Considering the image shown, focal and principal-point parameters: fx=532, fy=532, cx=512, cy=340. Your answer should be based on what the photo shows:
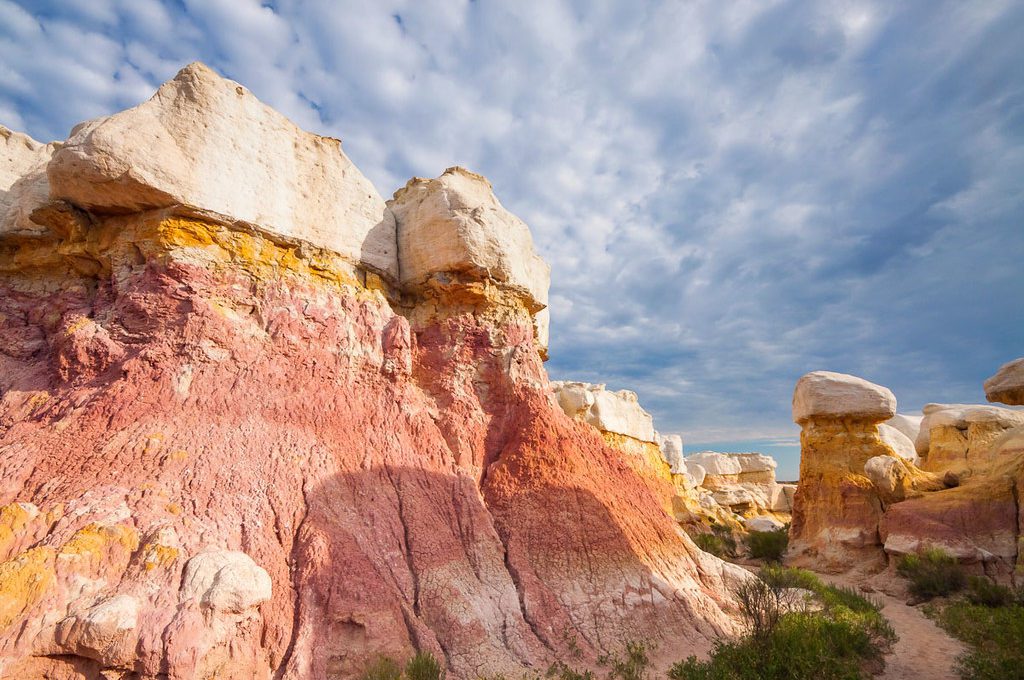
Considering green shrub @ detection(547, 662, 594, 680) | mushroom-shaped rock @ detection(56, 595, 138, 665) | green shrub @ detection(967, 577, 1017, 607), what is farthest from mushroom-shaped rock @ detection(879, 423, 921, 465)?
mushroom-shaped rock @ detection(56, 595, 138, 665)

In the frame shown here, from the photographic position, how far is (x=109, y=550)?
19.9ft

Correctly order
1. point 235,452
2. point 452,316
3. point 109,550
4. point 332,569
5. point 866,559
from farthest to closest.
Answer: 1. point 866,559
2. point 452,316
3. point 235,452
4. point 332,569
5. point 109,550

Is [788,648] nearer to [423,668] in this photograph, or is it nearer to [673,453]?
[423,668]

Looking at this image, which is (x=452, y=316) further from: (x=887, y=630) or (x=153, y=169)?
(x=887, y=630)

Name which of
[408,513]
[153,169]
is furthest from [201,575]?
[153,169]

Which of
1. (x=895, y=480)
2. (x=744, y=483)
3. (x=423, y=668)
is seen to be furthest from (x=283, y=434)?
(x=744, y=483)

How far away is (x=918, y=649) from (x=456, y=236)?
1233cm

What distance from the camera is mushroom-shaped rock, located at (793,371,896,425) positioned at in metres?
18.8

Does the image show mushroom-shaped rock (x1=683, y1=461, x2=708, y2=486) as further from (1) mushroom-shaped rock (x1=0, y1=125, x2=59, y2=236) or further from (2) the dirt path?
(1) mushroom-shaped rock (x1=0, y1=125, x2=59, y2=236)

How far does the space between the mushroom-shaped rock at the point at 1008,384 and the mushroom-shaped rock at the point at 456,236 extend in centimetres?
Result: 1083

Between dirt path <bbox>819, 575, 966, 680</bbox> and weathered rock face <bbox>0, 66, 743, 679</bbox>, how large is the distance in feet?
9.58

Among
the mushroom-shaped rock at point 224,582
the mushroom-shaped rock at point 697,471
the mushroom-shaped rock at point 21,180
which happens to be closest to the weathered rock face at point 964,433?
the mushroom-shaped rock at point 697,471

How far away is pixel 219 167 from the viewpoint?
30.1 feet

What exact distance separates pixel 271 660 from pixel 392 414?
4373 millimetres
